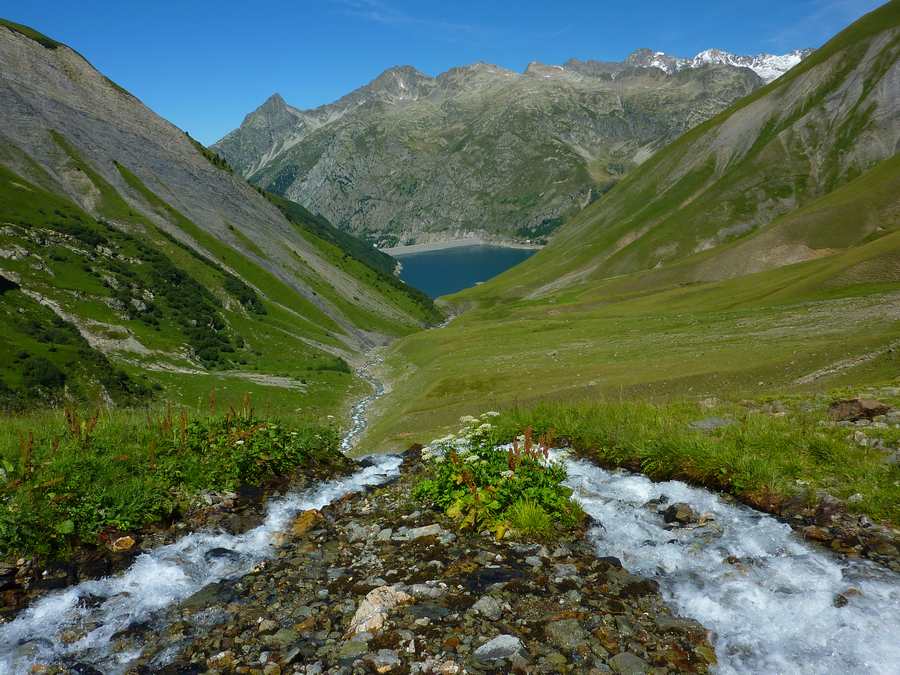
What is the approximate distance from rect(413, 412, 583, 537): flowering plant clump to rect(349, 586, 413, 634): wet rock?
9.13ft

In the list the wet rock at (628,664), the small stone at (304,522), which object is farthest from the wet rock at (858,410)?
the small stone at (304,522)

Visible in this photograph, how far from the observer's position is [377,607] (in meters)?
8.93

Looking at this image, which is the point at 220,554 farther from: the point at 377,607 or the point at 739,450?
the point at 739,450

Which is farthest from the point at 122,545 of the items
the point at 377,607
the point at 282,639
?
the point at 377,607

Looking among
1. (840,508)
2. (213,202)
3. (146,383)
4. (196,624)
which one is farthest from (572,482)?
(213,202)

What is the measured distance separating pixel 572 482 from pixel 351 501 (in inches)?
236

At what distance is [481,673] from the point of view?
24.1ft

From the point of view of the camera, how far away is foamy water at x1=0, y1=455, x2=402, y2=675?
8.30m

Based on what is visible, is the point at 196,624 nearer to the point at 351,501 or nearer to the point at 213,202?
the point at 351,501

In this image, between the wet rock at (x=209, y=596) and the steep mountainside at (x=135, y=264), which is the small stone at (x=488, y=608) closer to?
the wet rock at (x=209, y=596)

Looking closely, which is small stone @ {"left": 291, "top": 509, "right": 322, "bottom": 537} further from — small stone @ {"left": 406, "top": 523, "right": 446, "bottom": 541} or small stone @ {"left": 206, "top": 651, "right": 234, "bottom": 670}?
small stone @ {"left": 206, "top": 651, "right": 234, "bottom": 670}

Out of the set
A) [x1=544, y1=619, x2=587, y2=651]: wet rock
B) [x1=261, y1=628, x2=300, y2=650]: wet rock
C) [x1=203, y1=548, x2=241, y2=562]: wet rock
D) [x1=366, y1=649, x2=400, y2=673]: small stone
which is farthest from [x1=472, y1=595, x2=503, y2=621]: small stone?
[x1=203, y1=548, x2=241, y2=562]: wet rock

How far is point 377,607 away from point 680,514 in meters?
6.98

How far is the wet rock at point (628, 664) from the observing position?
736 centimetres
